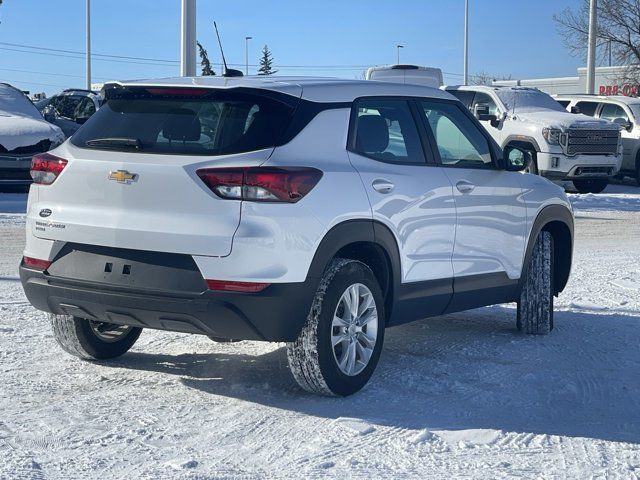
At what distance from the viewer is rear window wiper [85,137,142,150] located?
18.4ft

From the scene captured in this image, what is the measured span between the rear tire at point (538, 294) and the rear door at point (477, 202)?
33cm

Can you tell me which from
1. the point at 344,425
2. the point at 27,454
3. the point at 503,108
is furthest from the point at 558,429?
the point at 503,108

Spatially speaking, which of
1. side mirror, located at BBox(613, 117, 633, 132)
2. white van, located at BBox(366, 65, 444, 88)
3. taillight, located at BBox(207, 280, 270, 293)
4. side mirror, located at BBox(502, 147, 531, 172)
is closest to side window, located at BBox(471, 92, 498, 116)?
white van, located at BBox(366, 65, 444, 88)

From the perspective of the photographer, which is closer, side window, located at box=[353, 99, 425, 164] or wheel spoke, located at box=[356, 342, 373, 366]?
wheel spoke, located at box=[356, 342, 373, 366]

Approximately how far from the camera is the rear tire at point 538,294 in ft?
25.2

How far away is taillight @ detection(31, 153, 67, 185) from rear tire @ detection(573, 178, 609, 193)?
686 inches

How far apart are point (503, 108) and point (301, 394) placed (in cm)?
1658

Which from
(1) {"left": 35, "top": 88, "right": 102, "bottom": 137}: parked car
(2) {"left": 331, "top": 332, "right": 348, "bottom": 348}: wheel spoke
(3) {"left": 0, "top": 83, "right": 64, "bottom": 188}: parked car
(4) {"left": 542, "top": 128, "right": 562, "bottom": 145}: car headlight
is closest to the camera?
(2) {"left": 331, "top": 332, "right": 348, "bottom": 348}: wheel spoke

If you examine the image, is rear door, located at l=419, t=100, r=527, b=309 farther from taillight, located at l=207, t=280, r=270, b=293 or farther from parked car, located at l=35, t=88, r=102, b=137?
parked car, located at l=35, t=88, r=102, b=137

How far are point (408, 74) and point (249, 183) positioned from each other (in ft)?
54.5

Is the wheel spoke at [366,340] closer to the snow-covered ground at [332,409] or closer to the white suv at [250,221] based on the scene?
the white suv at [250,221]

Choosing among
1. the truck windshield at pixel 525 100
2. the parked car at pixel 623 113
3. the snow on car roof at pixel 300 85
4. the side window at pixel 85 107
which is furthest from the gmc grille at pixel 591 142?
the snow on car roof at pixel 300 85

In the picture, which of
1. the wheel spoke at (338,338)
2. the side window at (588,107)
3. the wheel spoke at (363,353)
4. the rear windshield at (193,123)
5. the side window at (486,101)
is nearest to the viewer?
the rear windshield at (193,123)

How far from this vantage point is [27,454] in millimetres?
4723
